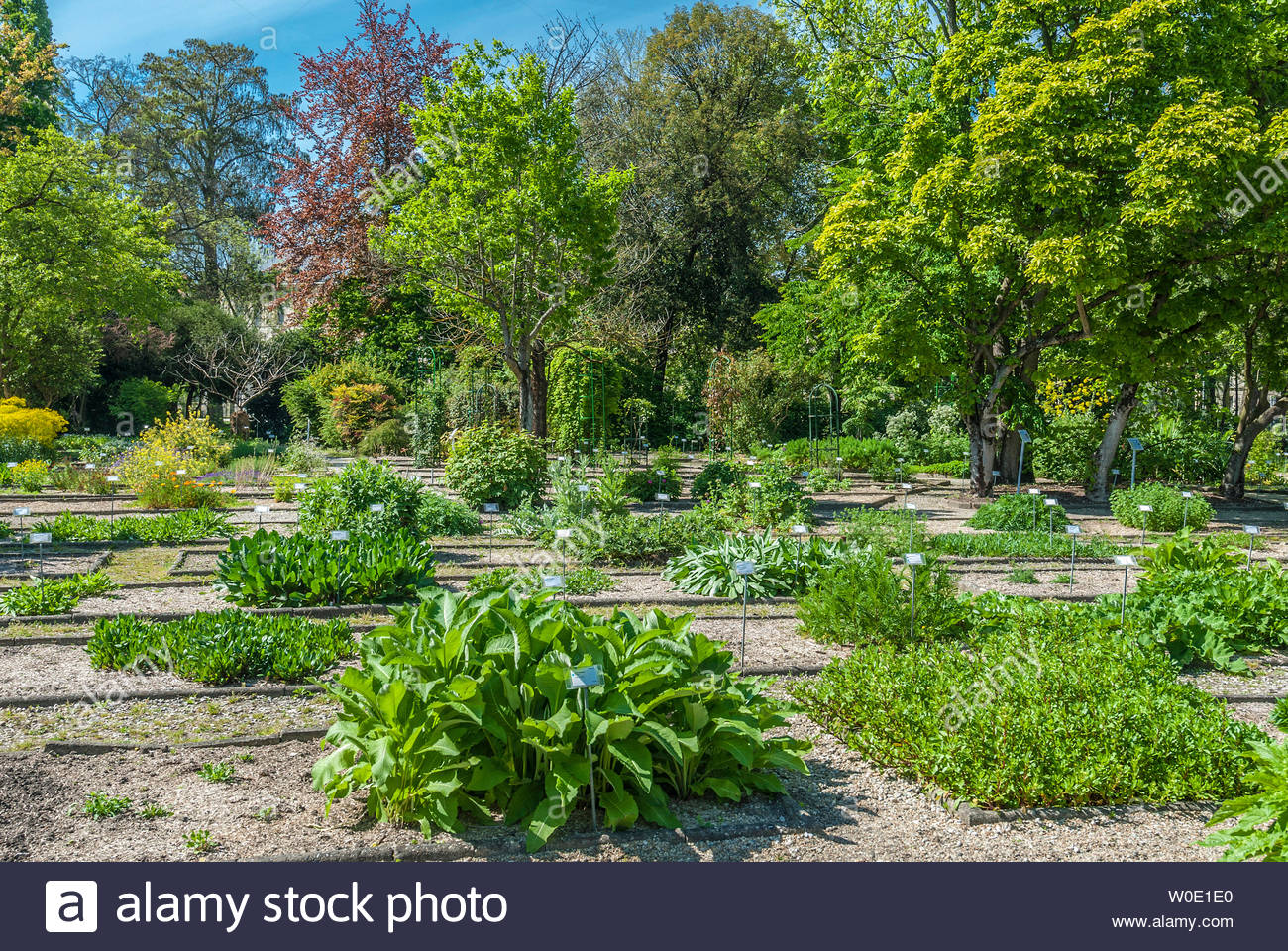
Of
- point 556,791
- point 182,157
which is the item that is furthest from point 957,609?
point 182,157

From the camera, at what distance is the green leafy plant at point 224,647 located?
5.46 m

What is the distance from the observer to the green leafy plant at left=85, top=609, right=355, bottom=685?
546cm

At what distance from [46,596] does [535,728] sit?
218 inches

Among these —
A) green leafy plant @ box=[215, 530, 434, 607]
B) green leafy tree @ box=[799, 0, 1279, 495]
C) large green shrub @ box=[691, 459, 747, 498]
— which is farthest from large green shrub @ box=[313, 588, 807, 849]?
green leafy tree @ box=[799, 0, 1279, 495]

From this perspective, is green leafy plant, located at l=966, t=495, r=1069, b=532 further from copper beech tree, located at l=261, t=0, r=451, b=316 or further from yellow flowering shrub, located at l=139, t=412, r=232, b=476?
copper beech tree, located at l=261, t=0, r=451, b=316

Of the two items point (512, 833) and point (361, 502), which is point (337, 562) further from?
point (512, 833)

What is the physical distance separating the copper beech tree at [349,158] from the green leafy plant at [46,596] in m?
18.6

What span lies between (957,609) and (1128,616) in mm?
1064

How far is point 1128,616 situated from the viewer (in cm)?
602

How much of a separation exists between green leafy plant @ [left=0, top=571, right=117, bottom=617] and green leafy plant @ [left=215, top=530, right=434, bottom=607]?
1.11m

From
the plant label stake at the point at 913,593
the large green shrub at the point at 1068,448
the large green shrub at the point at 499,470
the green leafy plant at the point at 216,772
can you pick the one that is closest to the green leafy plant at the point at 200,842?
the green leafy plant at the point at 216,772

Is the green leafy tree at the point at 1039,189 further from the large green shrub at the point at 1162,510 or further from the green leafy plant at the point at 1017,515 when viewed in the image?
the green leafy plant at the point at 1017,515

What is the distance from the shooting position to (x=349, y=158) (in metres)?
25.6

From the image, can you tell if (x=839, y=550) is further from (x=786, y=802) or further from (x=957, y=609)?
(x=786, y=802)
